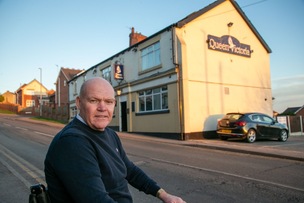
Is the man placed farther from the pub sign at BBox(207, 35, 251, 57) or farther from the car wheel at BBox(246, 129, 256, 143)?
the pub sign at BBox(207, 35, 251, 57)

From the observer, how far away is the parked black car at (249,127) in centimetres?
1325

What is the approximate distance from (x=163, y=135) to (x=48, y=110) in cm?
2921

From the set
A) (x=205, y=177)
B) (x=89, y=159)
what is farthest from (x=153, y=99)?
(x=89, y=159)

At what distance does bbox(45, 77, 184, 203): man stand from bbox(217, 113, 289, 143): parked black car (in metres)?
11.9

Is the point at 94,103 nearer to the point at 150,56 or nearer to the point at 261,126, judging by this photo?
the point at 261,126

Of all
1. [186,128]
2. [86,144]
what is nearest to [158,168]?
[86,144]

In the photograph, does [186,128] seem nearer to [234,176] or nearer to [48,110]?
[234,176]

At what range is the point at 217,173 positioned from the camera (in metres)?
6.60

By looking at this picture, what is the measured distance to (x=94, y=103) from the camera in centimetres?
206

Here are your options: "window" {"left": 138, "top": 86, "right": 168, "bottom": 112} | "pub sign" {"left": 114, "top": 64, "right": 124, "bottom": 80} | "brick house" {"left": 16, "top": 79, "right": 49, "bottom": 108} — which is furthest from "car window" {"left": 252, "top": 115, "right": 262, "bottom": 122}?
"brick house" {"left": 16, "top": 79, "right": 49, "bottom": 108}

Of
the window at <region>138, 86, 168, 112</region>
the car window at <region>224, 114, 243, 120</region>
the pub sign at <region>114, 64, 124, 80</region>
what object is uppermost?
the pub sign at <region>114, 64, 124, 80</region>

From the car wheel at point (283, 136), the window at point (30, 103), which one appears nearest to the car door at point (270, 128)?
the car wheel at point (283, 136)

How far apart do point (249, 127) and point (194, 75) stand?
4.59m

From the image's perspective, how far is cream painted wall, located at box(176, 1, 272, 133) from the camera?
51.2 ft
